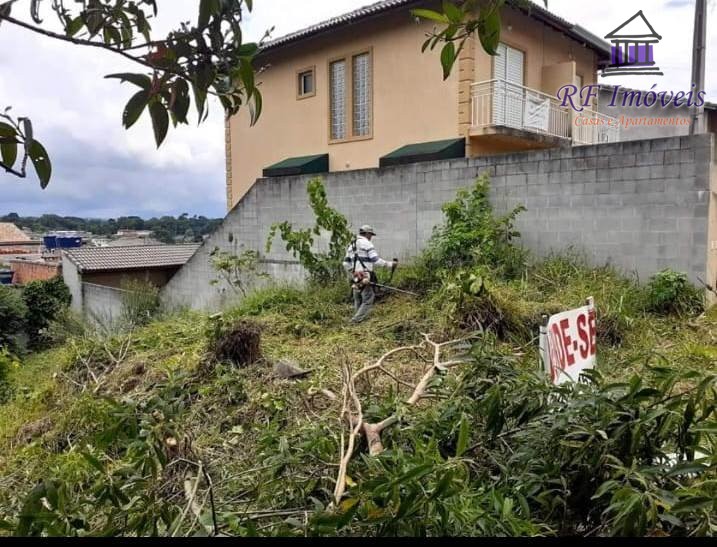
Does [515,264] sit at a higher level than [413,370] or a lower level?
higher

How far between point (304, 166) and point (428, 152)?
10.4 ft

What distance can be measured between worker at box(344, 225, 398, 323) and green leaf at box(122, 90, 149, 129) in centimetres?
563

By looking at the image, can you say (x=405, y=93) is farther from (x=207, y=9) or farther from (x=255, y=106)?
(x=207, y=9)

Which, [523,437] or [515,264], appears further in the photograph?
[515,264]

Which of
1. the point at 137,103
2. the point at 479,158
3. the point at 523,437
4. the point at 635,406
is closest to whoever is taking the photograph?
the point at 137,103

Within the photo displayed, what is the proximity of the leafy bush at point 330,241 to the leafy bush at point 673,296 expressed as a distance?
4.07 metres

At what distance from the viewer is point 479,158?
7.48 meters

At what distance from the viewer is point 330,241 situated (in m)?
8.57

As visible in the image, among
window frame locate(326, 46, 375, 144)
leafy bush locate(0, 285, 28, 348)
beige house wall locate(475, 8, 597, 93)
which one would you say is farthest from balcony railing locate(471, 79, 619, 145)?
leafy bush locate(0, 285, 28, 348)

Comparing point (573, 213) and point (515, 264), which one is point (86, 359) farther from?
point (573, 213)

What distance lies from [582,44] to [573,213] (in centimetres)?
786

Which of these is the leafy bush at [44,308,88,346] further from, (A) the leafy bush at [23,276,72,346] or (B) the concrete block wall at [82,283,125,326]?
(A) the leafy bush at [23,276,72,346]

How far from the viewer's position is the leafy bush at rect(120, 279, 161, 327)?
9.80 metres

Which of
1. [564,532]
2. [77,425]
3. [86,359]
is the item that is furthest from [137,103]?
[86,359]
